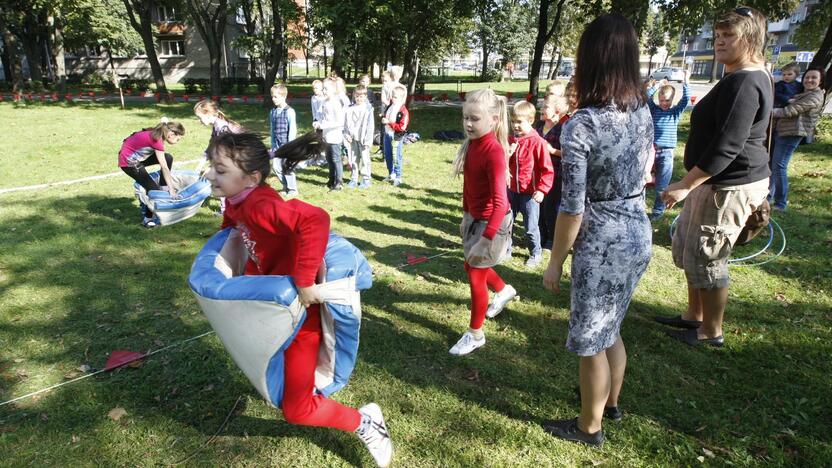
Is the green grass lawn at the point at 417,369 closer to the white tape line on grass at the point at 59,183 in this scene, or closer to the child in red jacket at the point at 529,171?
the child in red jacket at the point at 529,171

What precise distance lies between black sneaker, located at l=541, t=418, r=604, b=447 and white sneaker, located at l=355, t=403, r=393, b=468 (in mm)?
1053

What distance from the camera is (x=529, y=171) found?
18.4ft

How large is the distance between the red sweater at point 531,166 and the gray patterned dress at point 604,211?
9.76ft

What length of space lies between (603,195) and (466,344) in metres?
2.02

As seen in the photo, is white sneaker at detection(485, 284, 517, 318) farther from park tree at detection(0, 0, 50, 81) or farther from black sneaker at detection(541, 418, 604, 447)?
park tree at detection(0, 0, 50, 81)

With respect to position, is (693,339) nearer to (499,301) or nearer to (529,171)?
(499,301)

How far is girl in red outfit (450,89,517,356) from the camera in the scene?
3566 millimetres

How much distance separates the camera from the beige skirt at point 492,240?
3713 millimetres

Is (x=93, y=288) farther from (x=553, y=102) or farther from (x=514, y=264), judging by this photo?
(x=553, y=102)

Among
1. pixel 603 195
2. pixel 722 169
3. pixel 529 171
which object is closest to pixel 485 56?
pixel 529 171

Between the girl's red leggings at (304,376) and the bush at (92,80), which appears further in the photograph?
the bush at (92,80)

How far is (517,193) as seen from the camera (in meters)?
5.85

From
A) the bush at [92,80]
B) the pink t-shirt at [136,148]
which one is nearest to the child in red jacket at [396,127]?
the pink t-shirt at [136,148]

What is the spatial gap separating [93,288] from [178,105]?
22.1 metres
